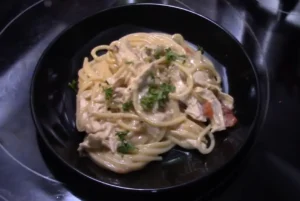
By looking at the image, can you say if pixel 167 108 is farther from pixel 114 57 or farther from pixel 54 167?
pixel 54 167

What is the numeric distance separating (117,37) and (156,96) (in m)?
0.46

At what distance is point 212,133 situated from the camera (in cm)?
166

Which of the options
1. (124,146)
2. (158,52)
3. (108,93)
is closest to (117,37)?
(158,52)

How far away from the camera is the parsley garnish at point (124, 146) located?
1.58 m

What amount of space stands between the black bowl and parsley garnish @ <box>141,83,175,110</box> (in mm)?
186

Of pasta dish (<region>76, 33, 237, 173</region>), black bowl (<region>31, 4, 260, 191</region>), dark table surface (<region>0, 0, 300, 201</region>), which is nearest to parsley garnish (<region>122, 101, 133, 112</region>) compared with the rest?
pasta dish (<region>76, 33, 237, 173</region>)

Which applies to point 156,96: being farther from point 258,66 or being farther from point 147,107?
point 258,66

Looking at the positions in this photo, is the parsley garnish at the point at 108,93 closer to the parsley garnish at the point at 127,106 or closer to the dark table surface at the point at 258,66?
the parsley garnish at the point at 127,106

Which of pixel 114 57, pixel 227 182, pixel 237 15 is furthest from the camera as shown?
pixel 237 15

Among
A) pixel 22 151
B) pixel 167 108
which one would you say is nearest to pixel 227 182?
pixel 167 108

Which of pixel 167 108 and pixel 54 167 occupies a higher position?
pixel 167 108

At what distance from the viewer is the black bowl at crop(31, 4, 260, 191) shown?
1543mm

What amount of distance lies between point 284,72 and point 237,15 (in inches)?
14.9

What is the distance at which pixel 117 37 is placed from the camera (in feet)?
6.51
